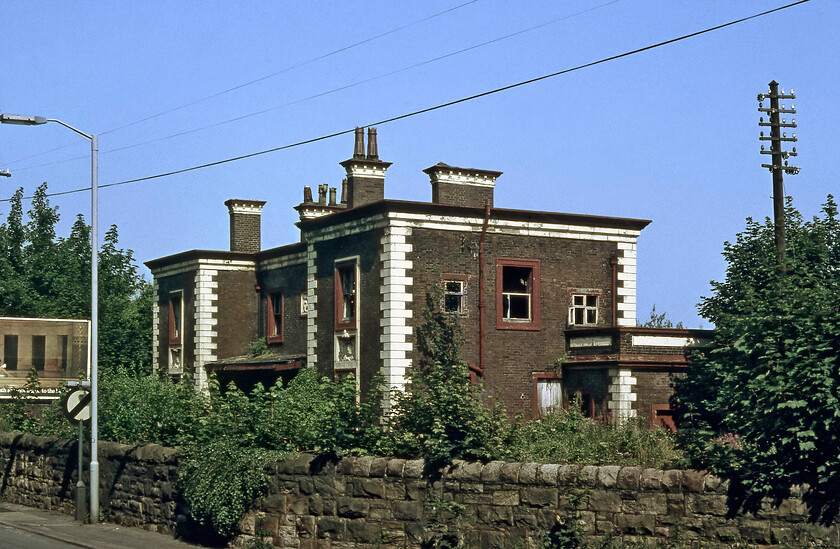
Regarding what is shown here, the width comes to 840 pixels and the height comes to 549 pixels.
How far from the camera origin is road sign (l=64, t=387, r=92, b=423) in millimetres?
24156

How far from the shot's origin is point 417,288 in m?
31.0

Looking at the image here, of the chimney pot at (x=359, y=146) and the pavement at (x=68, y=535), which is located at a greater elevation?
the chimney pot at (x=359, y=146)

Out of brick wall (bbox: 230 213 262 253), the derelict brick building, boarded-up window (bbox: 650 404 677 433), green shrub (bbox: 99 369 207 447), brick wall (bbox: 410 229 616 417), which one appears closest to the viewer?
green shrub (bbox: 99 369 207 447)

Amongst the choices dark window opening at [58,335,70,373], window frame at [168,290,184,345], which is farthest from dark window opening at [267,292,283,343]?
dark window opening at [58,335,70,373]

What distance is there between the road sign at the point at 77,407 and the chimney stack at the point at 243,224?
19.1 metres

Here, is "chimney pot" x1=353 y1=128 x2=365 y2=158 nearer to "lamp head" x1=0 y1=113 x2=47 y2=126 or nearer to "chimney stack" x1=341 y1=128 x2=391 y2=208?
"chimney stack" x1=341 y1=128 x2=391 y2=208

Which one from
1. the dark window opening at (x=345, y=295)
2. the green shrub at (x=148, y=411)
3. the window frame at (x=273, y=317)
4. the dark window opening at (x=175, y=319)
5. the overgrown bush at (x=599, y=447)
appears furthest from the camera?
the dark window opening at (x=175, y=319)

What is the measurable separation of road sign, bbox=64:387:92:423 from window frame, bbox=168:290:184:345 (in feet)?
63.2

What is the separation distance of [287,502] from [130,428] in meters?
7.18

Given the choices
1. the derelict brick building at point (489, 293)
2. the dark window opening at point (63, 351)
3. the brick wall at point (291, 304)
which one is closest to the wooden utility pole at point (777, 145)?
the derelict brick building at point (489, 293)

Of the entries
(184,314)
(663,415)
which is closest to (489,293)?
(663,415)

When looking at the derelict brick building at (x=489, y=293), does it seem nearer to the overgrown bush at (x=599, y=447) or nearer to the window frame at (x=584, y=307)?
the window frame at (x=584, y=307)

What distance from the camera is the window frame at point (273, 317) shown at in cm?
4044

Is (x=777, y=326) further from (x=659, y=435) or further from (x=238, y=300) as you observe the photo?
(x=238, y=300)
